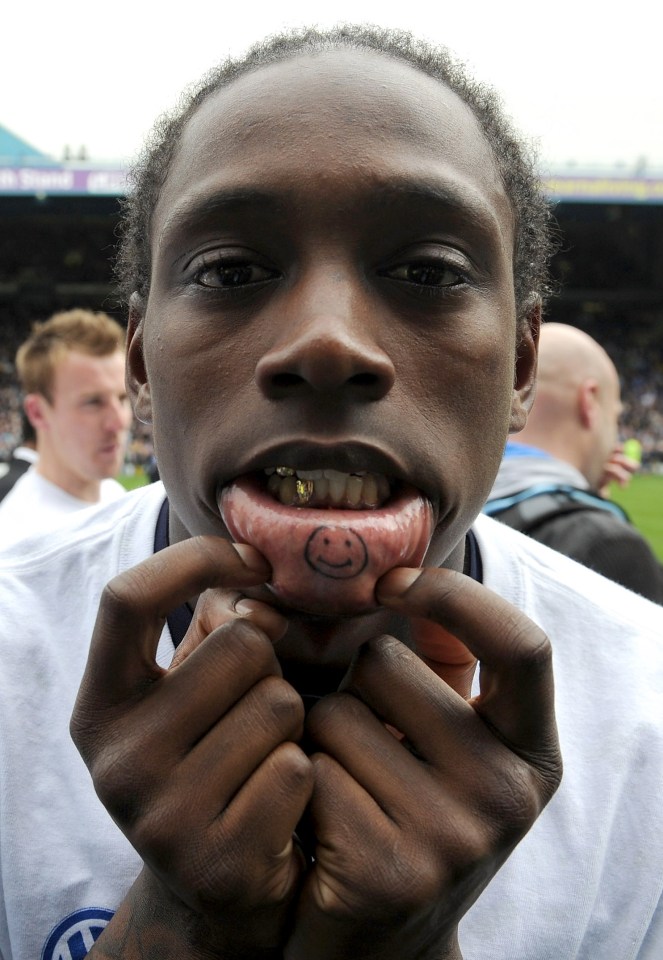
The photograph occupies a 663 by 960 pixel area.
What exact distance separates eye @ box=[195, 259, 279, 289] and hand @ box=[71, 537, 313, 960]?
482 millimetres

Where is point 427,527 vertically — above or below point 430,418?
below

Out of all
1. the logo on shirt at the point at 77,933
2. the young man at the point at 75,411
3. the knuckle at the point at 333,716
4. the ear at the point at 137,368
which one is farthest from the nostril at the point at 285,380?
the young man at the point at 75,411

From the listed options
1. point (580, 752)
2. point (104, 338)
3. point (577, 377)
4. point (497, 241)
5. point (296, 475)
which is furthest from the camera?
point (104, 338)

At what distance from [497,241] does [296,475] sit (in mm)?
588

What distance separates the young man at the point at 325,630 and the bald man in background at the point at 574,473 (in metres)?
1.27

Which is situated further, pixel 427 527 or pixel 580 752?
pixel 580 752

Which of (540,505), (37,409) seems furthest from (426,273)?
(37,409)

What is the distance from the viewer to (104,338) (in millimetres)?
5207

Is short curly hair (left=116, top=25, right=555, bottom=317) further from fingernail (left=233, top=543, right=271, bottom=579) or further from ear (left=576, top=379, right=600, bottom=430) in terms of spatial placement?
ear (left=576, top=379, right=600, bottom=430)

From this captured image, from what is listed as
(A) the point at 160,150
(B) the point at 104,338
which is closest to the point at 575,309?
→ (B) the point at 104,338

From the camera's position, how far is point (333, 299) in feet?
4.59

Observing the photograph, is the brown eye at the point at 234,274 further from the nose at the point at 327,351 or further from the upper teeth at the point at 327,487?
the upper teeth at the point at 327,487

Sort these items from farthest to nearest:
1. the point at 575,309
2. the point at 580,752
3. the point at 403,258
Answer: the point at 575,309 < the point at 580,752 < the point at 403,258

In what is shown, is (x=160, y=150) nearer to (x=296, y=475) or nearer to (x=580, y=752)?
(x=296, y=475)
